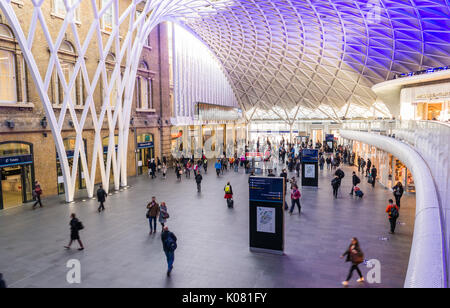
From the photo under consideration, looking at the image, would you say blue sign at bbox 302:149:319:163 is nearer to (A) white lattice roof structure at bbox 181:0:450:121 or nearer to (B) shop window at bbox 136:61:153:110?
(B) shop window at bbox 136:61:153:110

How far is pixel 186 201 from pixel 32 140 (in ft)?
31.3

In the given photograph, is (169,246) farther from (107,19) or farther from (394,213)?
(107,19)

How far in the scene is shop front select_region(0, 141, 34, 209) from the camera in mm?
17531

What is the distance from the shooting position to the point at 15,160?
18.0 metres

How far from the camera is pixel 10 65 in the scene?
18.1 m

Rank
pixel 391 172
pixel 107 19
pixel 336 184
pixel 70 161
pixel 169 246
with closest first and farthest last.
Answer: pixel 169 246 < pixel 336 184 < pixel 70 161 < pixel 391 172 < pixel 107 19

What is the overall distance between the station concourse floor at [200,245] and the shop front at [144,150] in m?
11.0

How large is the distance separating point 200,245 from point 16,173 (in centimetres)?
1279

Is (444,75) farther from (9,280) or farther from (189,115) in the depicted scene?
(9,280)

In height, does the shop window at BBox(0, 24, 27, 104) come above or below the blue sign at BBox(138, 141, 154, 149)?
above

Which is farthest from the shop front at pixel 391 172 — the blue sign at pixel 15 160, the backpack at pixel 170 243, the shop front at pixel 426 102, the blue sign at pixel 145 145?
the blue sign at pixel 15 160

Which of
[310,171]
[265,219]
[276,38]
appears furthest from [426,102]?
[265,219]

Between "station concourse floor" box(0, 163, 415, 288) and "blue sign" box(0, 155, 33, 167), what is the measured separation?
8.21 feet

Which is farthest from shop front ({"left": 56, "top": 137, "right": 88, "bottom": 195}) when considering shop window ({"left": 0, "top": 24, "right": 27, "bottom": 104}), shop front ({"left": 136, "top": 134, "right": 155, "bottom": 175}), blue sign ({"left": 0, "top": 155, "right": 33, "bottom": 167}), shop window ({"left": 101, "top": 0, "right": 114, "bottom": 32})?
shop window ({"left": 101, "top": 0, "right": 114, "bottom": 32})
